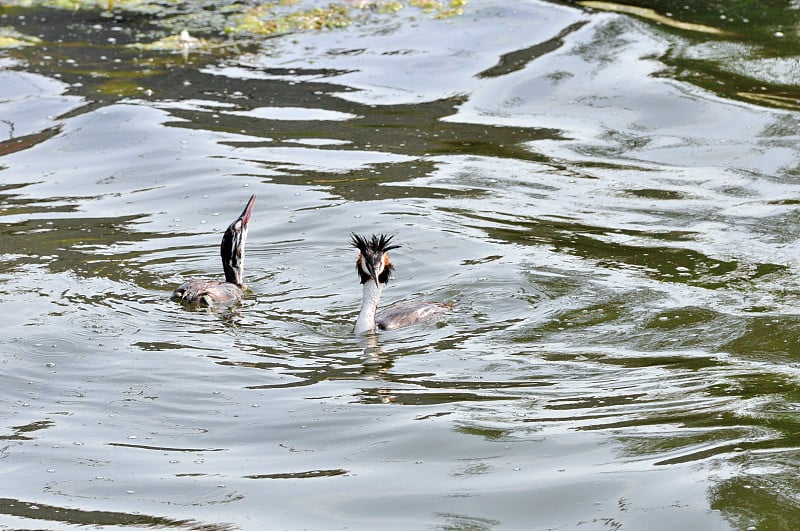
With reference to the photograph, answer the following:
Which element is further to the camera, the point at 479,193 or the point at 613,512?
the point at 479,193

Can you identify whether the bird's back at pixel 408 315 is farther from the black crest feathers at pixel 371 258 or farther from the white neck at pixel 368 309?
the black crest feathers at pixel 371 258

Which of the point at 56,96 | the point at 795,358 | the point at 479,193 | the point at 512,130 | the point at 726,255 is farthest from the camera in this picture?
the point at 56,96

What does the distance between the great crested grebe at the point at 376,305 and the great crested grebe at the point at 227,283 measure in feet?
3.80

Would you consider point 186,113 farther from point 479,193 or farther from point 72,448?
point 72,448

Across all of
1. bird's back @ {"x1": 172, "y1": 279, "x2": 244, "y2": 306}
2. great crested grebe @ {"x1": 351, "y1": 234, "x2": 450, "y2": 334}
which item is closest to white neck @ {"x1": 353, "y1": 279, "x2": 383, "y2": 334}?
great crested grebe @ {"x1": 351, "y1": 234, "x2": 450, "y2": 334}

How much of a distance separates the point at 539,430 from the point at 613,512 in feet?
3.57

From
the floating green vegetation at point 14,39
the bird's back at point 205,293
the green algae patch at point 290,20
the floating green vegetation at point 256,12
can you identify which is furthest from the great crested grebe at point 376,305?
the floating green vegetation at point 14,39

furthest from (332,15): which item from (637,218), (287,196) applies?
(637,218)

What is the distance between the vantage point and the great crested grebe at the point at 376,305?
9.19 m

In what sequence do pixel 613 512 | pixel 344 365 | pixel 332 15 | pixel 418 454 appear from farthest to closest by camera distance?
pixel 332 15 → pixel 344 365 → pixel 418 454 → pixel 613 512

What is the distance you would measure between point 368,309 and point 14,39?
12184mm

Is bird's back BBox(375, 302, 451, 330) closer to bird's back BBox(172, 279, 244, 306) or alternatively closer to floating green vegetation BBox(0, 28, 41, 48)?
bird's back BBox(172, 279, 244, 306)

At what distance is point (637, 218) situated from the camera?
11.3 m

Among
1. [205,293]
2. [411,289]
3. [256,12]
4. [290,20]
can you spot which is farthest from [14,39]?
[411,289]
